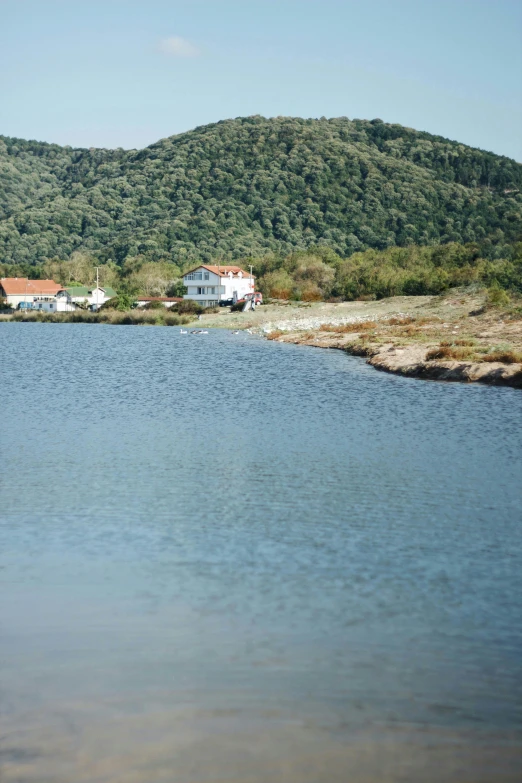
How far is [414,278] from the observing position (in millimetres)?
104625

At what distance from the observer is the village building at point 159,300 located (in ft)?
492

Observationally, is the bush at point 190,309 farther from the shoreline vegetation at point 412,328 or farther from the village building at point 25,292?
the village building at point 25,292

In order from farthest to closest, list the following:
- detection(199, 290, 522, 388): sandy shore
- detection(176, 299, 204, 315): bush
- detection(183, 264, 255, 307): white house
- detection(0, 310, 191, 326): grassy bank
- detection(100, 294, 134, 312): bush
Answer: detection(183, 264, 255, 307): white house < detection(100, 294, 134, 312): bush < detection(176, 299, 204, 315): bush < detection(0, 310, 191, 326): grassy bank < detection(199, 290, 522, 388): sandy shore

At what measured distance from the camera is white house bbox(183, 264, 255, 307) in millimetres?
149500

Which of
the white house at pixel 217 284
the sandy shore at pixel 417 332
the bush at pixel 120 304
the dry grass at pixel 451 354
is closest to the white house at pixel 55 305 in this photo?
the white house at pixel 217 284

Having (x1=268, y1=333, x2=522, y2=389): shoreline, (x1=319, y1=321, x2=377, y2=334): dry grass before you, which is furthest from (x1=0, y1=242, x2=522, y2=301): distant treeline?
(x1=268, y1=333, x2=522, y2=389): shoreline

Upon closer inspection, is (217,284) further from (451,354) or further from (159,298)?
(451,354)

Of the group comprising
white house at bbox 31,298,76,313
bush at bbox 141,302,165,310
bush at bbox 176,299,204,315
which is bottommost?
bush at bbox 176,299,204,315

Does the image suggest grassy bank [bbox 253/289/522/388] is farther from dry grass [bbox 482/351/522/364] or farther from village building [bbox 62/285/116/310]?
village building [bbox 62/285/116/310]

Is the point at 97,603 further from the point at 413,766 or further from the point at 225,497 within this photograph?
the point at 225,497

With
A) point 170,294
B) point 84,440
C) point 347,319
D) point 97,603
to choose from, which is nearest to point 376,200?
point 170,294

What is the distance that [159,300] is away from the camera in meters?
151

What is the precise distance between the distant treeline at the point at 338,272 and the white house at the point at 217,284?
3.12 metres

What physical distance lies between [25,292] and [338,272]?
228 feet
